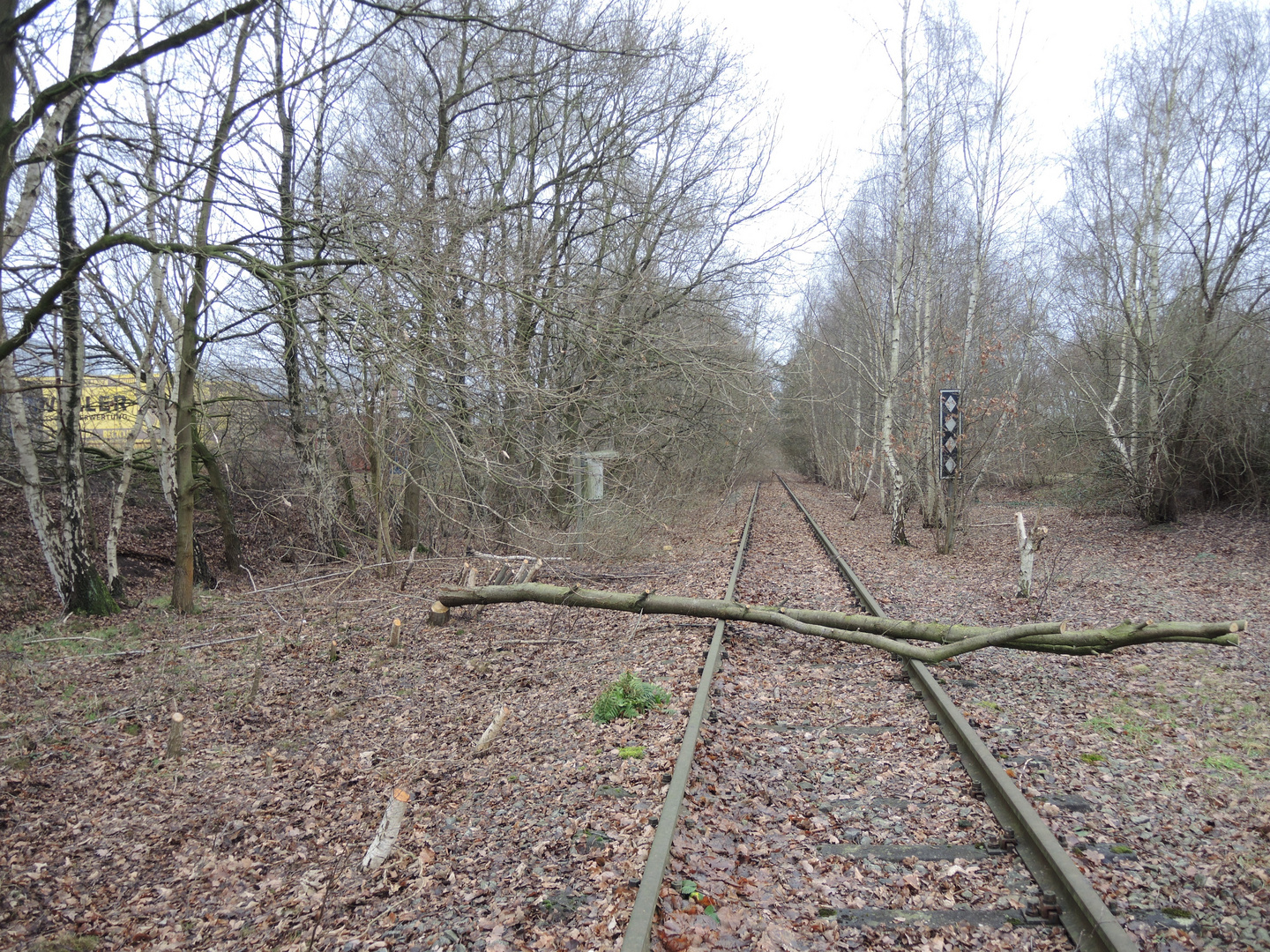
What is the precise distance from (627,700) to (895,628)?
9.34 feet

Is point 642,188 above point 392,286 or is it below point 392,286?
above

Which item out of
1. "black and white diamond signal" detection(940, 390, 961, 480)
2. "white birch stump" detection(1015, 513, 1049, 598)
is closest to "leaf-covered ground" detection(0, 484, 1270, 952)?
"white birch stump" detection(1015, 513, 1049, 598)

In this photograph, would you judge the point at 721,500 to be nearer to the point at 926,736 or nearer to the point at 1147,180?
the point at 1147,180

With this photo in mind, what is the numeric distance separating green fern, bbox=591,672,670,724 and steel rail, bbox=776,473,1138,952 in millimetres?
2120

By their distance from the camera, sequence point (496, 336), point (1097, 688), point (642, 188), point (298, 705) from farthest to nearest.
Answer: point (642, 188) → point (496, 336) → point (298, 705) → point (1097, 688)

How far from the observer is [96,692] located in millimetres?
6844

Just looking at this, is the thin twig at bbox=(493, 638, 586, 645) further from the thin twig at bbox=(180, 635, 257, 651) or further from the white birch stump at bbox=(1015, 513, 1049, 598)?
the white birch stump at bbox=(1015, 513, 1049, 598)

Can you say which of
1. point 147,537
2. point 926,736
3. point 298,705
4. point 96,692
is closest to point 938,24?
point 926,736

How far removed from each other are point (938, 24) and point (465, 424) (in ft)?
45.2

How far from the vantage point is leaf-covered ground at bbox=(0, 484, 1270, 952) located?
11.5 ft

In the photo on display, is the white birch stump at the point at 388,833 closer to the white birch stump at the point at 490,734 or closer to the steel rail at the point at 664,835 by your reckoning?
the white birch stump at the point at 490,734

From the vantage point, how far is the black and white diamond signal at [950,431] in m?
13.4

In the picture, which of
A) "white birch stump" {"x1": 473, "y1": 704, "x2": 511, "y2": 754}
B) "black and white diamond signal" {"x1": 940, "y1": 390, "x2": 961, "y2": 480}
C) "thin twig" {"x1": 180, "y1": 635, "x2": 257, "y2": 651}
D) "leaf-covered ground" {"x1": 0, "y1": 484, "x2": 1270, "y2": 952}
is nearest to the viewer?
"leaf-covered ground" {"x1": 0, "y1": 484, "x2": 1270, "y2": 952}

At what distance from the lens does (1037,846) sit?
3.59 metres
